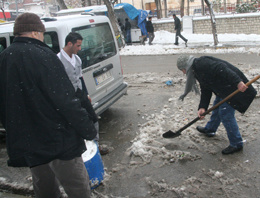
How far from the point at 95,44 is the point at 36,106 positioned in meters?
2.80

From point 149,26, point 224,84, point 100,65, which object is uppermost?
point 149,26

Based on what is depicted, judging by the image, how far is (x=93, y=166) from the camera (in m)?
3.02

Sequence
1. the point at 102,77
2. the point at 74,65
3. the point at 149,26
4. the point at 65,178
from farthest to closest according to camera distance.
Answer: the point at 149,26
the point at 102,77
the point at 74,65
the point at 65,178

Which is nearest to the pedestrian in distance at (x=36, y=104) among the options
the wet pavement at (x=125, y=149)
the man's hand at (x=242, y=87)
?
the wet pavement at (x=125, y=149)

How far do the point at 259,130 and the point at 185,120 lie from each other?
1254 mm

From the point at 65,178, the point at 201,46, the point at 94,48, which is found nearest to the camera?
the point at 65,178

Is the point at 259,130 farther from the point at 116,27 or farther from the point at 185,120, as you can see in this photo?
the point at 116,27

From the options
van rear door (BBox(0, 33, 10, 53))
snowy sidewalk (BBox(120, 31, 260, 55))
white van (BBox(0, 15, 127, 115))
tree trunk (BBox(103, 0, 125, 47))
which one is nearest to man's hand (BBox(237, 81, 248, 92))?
white van (BBox(0, 15, 127, 115))

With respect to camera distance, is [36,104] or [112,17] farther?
[112,17]

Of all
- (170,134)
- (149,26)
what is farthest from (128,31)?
(170,134)

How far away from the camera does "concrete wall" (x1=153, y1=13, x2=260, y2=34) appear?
1600 centimetres

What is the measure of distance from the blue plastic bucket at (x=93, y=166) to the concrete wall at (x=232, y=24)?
638 inches

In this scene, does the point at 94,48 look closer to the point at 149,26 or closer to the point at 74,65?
the point at 74,65

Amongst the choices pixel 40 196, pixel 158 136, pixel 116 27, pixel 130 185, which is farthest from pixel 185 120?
pixel 116 27
